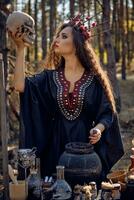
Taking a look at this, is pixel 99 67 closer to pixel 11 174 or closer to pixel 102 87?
pixel 102 87

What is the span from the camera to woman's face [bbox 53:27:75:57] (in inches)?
152

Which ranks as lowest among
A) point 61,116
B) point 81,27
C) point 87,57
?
point 61,116

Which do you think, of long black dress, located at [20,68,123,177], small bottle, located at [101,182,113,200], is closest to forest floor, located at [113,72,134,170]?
long black dress, located at [20,68,123,177]

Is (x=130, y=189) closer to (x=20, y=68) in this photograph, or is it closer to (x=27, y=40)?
(x=20, y=68)

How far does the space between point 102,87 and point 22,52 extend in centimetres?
76

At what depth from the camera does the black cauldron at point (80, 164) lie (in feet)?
11.5

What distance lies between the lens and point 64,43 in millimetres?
3852

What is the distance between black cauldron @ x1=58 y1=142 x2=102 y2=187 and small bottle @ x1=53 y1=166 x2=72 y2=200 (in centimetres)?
18

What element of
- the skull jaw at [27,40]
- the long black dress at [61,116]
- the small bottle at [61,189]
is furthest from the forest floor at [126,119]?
the skull jaw at [27,40]

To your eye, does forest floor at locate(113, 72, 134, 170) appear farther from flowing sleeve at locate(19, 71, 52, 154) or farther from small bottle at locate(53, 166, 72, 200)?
small bottle at locate(53, 166, 72, 200)

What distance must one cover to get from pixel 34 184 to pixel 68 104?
0.75 m

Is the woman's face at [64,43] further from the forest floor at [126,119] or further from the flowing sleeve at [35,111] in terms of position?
the forest floor at [126,119]

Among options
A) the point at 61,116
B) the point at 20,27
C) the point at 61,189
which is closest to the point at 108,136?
the point at 61,116

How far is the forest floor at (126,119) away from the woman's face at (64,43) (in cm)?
251
